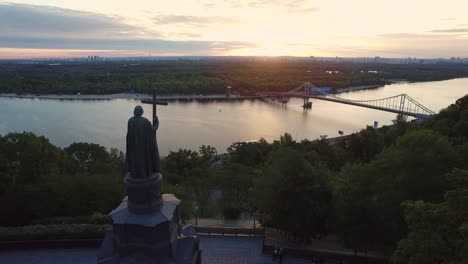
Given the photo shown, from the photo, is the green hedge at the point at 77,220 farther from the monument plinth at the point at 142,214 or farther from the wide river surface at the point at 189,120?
the wide river surface at the point at 189,120

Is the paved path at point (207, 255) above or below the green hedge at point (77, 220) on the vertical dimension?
below

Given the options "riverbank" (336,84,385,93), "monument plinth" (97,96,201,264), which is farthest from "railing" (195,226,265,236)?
"riverbank" (336,84,385,93)

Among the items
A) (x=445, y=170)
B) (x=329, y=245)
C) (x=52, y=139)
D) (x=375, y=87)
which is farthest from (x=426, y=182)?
(x=375, y=87)

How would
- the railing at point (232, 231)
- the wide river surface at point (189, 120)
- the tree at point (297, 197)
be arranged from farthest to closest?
the wide river surface at point (189, 120) → the railing at point (232, 231) → the tree at point (297, 197)

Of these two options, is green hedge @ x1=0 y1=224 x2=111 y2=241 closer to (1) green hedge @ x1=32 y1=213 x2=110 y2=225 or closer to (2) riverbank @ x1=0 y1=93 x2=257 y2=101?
(1) green hedge @ x1=32 y1=213 x2=110 y2=225

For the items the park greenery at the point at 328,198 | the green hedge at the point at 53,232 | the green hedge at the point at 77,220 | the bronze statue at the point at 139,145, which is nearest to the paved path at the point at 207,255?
the green hedge at the point at 53,232

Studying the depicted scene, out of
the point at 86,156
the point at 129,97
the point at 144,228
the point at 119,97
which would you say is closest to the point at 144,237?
the point at 144,228

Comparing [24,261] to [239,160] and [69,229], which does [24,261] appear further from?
[239,160]

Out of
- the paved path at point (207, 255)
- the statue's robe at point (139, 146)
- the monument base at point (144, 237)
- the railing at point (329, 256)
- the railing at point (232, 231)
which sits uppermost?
the statue's robe at point (139, 146)
